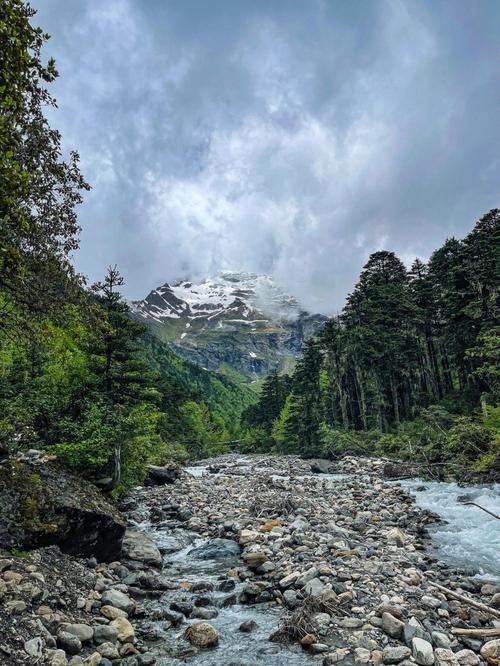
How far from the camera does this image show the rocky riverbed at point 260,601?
6.59m

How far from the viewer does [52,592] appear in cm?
769

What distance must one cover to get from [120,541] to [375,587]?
22.5ft

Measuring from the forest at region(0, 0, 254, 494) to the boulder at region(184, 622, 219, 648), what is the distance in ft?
20.1

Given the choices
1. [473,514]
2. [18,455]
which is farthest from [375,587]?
[18,455]

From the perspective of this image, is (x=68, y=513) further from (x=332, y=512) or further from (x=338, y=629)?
(x=332, y=512)

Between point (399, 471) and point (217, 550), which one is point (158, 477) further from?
point (399, 471)

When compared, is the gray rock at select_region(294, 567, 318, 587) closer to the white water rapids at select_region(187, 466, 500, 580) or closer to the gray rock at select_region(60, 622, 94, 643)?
the white water rapids at select_region(187, 466, 500, 580)

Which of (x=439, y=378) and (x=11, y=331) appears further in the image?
(x=439, y=378)

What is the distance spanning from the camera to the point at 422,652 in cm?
629

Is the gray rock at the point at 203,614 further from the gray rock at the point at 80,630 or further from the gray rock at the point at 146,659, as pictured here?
the gray rock at the point at 80,630

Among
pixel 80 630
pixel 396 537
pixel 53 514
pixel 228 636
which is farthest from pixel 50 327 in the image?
pixel 396 537

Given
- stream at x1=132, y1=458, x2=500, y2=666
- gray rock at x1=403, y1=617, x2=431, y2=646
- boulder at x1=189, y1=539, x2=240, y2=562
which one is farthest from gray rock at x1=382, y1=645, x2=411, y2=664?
boulder at x1=189, y1=539, x2=240, y2=562

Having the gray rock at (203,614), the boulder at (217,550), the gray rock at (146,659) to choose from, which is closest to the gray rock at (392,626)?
the gray rock at (203,614)

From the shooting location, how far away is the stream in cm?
707
